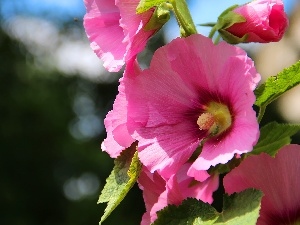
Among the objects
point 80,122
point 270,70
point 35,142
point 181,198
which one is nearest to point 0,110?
point 35,142

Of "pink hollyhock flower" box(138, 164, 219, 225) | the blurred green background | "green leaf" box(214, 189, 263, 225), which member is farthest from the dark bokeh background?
"green leaf" box(214, 189, 263, 225)

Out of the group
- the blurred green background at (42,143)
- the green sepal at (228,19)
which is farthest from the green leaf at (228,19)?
the blurred green background at (42,143)

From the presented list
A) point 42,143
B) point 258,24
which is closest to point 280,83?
point 258,24

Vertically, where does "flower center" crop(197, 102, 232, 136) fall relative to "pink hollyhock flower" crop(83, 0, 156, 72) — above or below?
below

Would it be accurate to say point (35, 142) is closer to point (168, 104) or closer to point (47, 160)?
point (47, 160)

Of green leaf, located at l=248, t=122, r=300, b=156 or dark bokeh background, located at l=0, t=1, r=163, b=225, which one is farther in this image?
dark bokeh background, located at l=0, t=1, r=163, b=225

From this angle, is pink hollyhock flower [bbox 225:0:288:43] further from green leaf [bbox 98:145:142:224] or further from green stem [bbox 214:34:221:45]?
green leaf [bbox 98:145:142:224]
